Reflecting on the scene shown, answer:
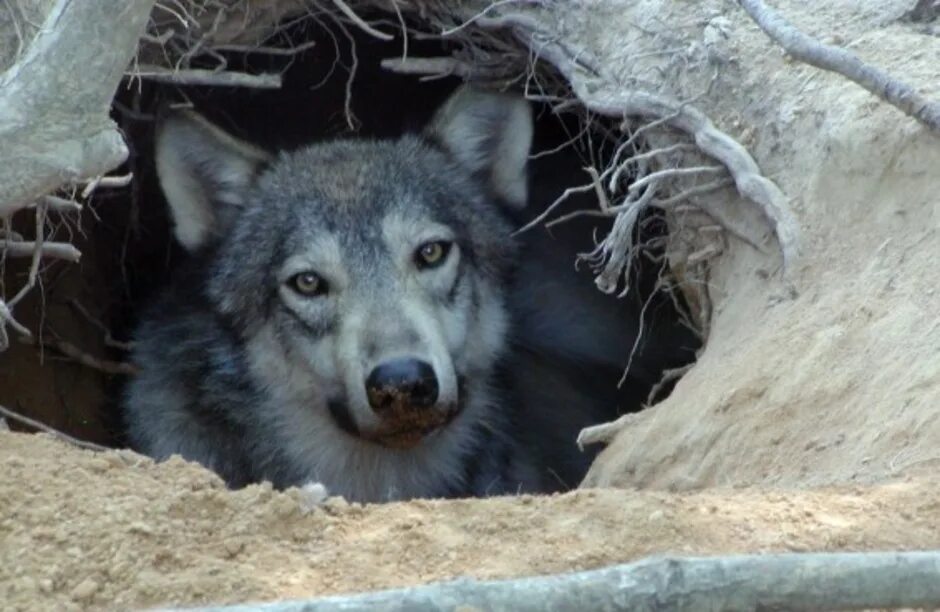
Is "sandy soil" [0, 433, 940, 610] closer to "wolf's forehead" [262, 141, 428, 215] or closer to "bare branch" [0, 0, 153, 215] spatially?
"bare branch" [0, 0, 153, 215]

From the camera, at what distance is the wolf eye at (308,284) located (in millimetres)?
5066

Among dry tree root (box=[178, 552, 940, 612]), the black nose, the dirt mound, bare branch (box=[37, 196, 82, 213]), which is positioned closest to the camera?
dry tree root (box=[178, 552, 940, 612])

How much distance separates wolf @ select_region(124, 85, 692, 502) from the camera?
5.04 m

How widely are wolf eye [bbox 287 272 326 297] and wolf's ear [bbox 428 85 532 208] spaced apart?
3.24 feet

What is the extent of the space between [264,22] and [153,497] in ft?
10.3

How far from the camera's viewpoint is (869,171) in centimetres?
413

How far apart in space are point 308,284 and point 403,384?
0.72 metres

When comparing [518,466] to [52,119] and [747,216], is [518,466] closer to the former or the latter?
[747,216]

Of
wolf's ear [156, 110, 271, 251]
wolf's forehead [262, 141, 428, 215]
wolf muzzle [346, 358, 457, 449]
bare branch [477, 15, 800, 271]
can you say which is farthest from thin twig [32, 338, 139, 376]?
bare branch [477, 15, 800, 271]

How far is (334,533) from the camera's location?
9.44 ft

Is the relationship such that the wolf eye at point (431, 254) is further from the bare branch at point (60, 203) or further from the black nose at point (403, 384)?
the bare branch at point (60, 203)

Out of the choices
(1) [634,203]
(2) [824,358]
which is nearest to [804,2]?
(1) [634,203]

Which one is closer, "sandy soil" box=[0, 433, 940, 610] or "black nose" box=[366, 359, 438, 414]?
"sandy soil" box=[0, 433, 940, 610]

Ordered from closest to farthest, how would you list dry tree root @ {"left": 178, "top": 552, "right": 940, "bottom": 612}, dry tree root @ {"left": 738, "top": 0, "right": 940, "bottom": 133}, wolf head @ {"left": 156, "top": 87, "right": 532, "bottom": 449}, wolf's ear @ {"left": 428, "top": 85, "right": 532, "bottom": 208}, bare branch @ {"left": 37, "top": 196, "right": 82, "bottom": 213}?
1. dry tree root @ {"left": 178, "top": 552, "right": 940, "bottom": 612}
2. dry tree root @ {"left": 738, "top": 0, "right": 940, "bottom": 133}
3. bare branch @ {"left": 37, "top": 196, "right": 82, "bottom": 213}
4. wolf head @ {"left": 156, "top": 87, "right": 532, "bottom": 449}
5. wolf's ear @ {"left": 428, "top": 85, "right": 532, "bottom": 208}
